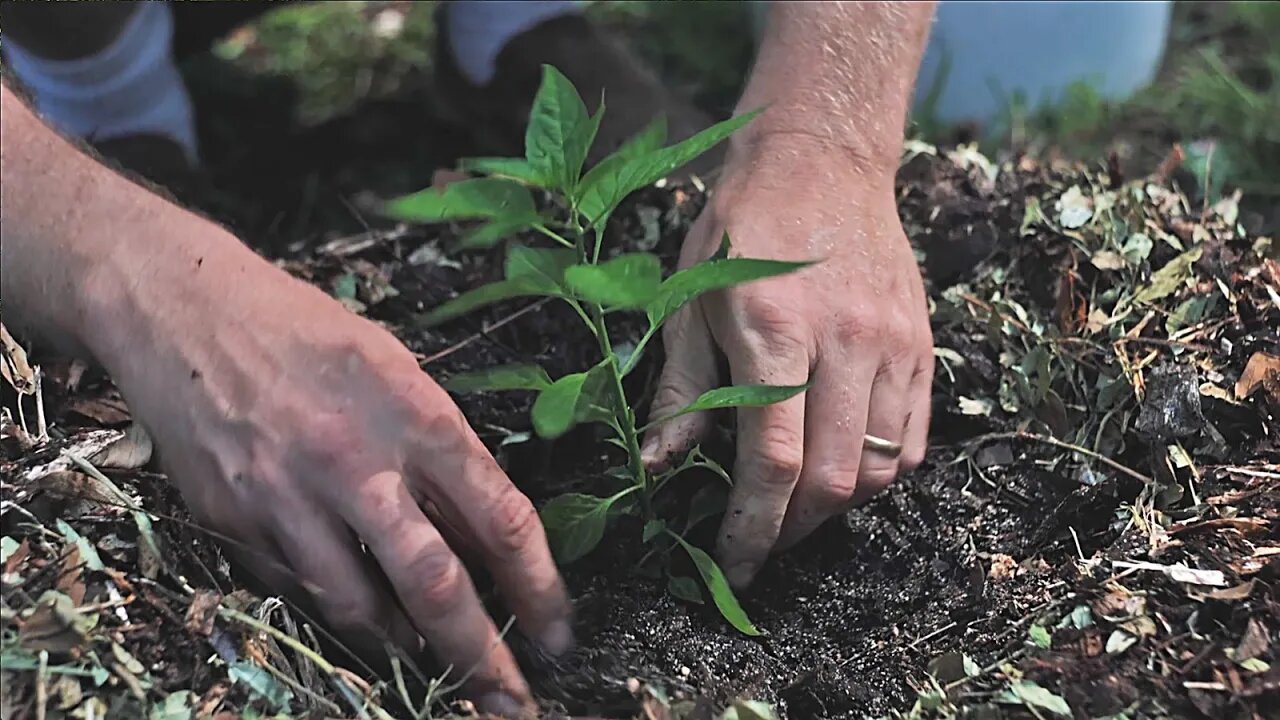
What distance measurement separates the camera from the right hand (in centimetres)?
92

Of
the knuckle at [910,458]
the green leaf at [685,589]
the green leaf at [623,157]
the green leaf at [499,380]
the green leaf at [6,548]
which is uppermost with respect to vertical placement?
the green leaf at [623,157]

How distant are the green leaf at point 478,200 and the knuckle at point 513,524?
247 millimetres

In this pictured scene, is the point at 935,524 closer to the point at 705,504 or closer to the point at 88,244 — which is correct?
the point at 705,504

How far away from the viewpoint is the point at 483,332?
1.40m

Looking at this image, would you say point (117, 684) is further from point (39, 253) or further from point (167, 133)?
point (167, 133)

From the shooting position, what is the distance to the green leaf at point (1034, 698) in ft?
3.00

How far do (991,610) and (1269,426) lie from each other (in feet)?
1.20

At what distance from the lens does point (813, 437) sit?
3.64 feet

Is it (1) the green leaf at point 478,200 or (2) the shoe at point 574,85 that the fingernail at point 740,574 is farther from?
(2) the shoe at point 574,85

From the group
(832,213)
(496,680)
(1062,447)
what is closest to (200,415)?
(496,680)

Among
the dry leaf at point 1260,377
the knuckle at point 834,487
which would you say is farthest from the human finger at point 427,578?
the dry leaf at point 1260,377

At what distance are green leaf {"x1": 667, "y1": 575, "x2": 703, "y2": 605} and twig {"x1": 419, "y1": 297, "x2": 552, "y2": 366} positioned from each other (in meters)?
0.43

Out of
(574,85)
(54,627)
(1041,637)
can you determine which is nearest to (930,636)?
(1041,637)

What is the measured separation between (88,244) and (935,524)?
0.92m
